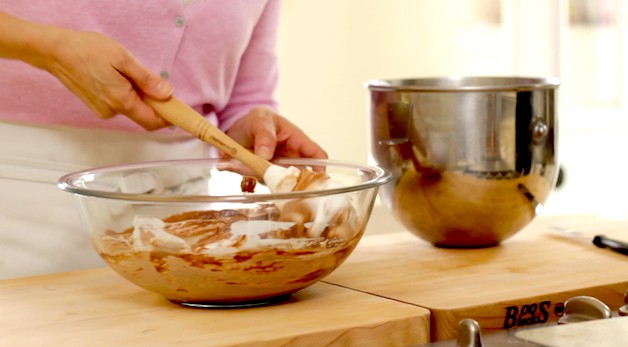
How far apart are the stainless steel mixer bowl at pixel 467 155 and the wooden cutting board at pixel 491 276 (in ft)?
0.14

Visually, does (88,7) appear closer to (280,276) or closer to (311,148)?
(311,148)

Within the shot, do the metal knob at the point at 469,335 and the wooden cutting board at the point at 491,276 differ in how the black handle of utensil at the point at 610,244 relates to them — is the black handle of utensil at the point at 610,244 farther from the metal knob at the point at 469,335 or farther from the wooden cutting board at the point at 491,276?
the metal knob at the point at 469,335

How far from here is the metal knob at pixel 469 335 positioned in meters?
0.77

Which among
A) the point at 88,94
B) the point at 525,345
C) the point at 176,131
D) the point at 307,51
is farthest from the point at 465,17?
the point at 525,345

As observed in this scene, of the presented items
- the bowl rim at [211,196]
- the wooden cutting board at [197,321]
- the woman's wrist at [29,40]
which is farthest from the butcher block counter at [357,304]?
the woman's wrist at [29,40]

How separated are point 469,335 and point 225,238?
0.26 meters

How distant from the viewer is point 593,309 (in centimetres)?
88

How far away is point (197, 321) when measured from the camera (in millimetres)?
913

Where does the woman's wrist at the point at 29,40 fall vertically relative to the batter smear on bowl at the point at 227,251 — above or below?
above

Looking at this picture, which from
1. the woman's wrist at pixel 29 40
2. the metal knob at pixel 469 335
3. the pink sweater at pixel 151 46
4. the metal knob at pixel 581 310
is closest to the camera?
the metal knob at pixel 469 335

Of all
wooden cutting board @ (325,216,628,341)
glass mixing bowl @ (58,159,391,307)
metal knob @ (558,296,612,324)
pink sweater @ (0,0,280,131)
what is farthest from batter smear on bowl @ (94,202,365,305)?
pink sweater @ (0,0,280,131)

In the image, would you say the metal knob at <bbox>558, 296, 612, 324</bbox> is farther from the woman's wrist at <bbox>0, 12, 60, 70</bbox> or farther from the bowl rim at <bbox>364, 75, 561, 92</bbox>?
the woman's wrist at <bbox>0, 12, 60, 70</bbox>

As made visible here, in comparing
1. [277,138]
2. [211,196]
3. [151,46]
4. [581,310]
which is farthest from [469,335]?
[151,46]

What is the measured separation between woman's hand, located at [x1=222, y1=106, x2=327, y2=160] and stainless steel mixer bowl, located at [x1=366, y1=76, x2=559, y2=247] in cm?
9
